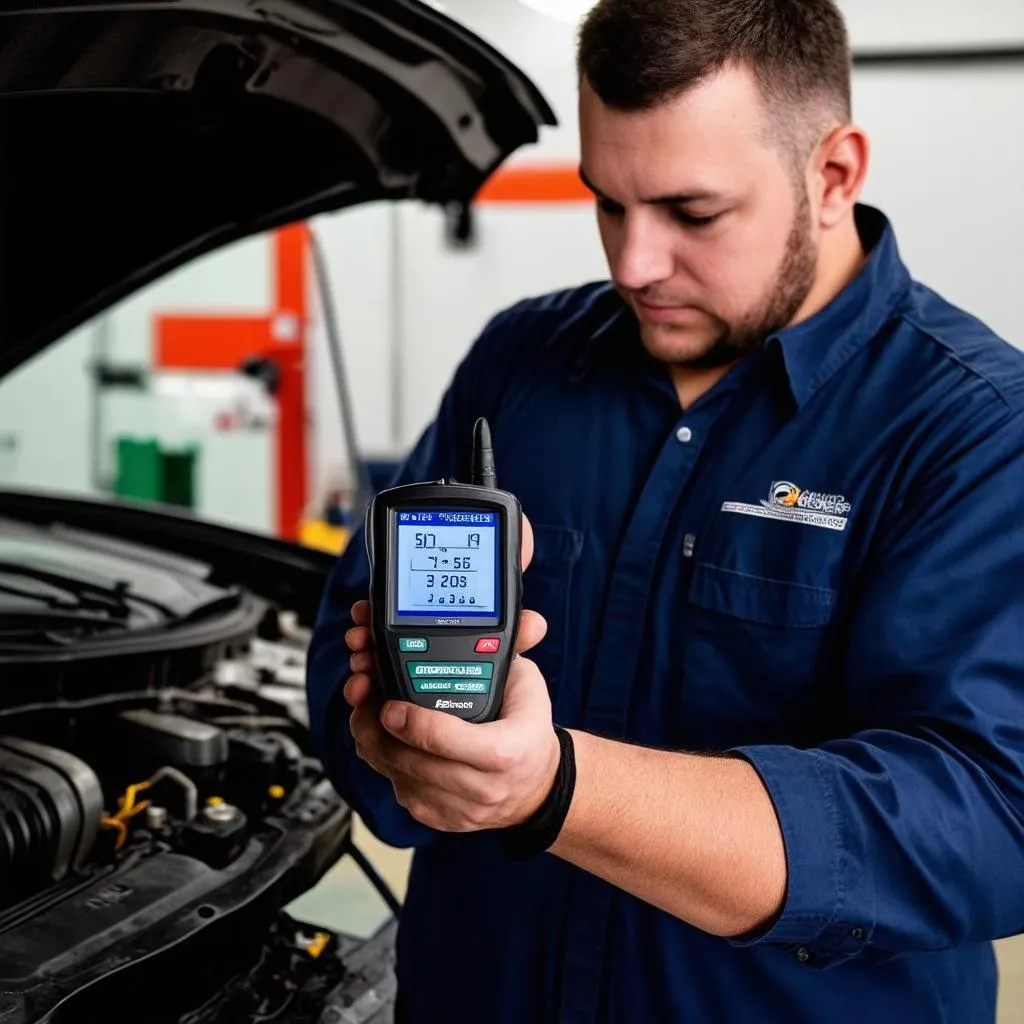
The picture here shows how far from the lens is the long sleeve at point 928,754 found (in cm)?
86

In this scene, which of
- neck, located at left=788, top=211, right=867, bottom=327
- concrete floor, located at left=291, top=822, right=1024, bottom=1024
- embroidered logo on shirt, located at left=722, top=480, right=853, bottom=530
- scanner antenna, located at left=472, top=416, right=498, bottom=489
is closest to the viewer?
scanner antenna, located at left=472, top=416, right=498, bottom=489

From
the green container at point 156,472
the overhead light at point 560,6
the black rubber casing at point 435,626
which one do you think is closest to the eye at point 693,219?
the black rubber casing at point 435,626

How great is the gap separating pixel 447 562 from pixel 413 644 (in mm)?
67

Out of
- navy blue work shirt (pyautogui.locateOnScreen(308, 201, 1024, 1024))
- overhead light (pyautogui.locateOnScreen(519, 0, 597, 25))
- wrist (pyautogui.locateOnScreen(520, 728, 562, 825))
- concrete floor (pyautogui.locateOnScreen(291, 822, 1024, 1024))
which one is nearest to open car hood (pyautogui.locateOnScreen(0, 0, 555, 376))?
navy blue work shirt (pyautogui.locateOnScreen(308, 201, 1024, 1024))

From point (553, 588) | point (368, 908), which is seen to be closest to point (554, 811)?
point (553, 588)

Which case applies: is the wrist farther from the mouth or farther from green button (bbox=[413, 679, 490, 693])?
the mouth

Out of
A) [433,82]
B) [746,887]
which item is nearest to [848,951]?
[746,887]

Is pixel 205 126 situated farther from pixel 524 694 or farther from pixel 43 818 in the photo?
pixel 524 694

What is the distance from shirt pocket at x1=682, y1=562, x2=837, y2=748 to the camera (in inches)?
40.4

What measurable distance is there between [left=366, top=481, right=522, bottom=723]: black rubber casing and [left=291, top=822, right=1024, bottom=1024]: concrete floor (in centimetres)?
179

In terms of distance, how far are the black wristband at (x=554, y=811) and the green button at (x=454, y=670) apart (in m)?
0.07

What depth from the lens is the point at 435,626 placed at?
2.79 ft

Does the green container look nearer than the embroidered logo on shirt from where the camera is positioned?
No

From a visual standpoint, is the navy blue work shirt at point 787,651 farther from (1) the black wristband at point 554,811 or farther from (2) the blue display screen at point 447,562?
(2) the blue display screen at point 447,562
